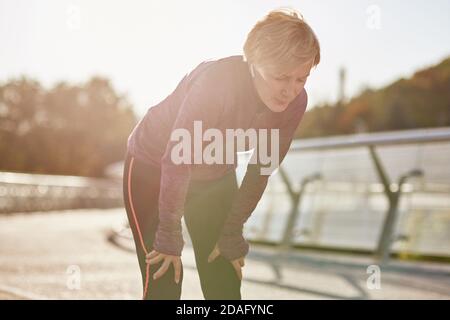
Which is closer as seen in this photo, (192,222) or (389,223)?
(192,222)

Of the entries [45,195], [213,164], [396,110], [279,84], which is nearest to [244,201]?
[213,164]

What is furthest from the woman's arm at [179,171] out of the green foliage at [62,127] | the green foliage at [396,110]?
the green foliage at [396,110]

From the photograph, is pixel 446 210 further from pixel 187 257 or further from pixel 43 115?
pixel 43 115

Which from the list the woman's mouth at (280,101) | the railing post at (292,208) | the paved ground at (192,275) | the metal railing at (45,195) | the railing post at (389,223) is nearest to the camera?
the woman's mouth at (280,101)

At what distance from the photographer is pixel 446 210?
9.58 m

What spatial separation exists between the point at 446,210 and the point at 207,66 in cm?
766

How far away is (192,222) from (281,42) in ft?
2.87

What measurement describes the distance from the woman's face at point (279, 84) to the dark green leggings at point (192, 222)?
1.63ft

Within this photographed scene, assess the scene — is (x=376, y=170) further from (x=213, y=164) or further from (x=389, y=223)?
(x=213, y=164)

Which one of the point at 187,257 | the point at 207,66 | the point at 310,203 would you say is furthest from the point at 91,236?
the point at 207,66

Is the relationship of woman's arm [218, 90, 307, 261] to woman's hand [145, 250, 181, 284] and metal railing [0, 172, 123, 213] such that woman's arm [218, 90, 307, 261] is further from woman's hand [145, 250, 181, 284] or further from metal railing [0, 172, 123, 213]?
metal railing [0, 172, 123, 213]

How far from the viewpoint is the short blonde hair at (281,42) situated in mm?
2404

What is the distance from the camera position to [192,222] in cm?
292

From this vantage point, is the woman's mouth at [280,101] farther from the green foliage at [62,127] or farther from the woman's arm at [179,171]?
the green foliage at [62,127]
